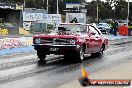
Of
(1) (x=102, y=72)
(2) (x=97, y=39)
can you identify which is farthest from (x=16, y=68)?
(2) (x=97, y=39)

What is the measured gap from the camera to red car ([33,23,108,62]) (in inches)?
584

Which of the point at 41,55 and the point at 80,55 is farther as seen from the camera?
the point at 41,55

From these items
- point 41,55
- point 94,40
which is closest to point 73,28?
point 94,40

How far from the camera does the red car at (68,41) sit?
14.8 m

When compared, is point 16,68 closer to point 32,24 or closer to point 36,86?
point 36,86

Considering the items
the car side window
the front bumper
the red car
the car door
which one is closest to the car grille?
the red car

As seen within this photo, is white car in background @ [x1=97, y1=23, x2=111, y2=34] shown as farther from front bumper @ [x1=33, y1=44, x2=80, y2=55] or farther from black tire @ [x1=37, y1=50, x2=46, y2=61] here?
front bumper @ [x1=33, y1=44, x2=80, y2=55]

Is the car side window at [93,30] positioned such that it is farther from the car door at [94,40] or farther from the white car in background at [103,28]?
the white car in background at [103,28]

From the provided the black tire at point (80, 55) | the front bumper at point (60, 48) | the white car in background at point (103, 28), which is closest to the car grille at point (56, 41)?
the front bumper at point (60, 48)

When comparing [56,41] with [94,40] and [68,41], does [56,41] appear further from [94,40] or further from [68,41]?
[94,40]

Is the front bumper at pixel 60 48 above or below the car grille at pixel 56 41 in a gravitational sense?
below

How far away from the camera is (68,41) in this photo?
48.6 feet

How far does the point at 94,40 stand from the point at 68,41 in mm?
2319

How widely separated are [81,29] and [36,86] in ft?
23.3
